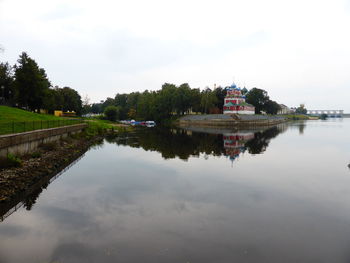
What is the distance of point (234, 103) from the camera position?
4948 inches

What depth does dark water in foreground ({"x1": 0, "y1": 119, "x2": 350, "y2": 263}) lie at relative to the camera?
10602mm

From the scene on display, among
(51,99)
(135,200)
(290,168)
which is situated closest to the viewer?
(135,200)

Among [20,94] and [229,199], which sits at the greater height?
[20,94]

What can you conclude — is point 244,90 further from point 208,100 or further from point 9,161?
point 9,161

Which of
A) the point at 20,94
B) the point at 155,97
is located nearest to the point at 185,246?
the point at 20,94

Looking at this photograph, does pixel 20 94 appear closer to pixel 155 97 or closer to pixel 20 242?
pixel 20 242

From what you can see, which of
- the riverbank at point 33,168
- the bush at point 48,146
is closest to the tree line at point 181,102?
the bush at point 48,146

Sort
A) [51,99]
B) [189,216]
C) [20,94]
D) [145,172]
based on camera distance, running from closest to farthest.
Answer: [189,216], [145,172], [20,94], [51,99]

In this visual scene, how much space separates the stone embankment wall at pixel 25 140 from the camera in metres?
20.4

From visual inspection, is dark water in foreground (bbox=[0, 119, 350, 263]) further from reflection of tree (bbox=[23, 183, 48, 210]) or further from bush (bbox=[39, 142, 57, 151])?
bush (bbox=[39, 142, 57, 151])

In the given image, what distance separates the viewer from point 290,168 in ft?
87.1

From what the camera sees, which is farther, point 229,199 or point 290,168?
point 290,168

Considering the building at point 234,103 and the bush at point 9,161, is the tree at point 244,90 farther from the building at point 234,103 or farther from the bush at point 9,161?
the bush at point 9,161

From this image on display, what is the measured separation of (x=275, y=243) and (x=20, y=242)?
424 inches
